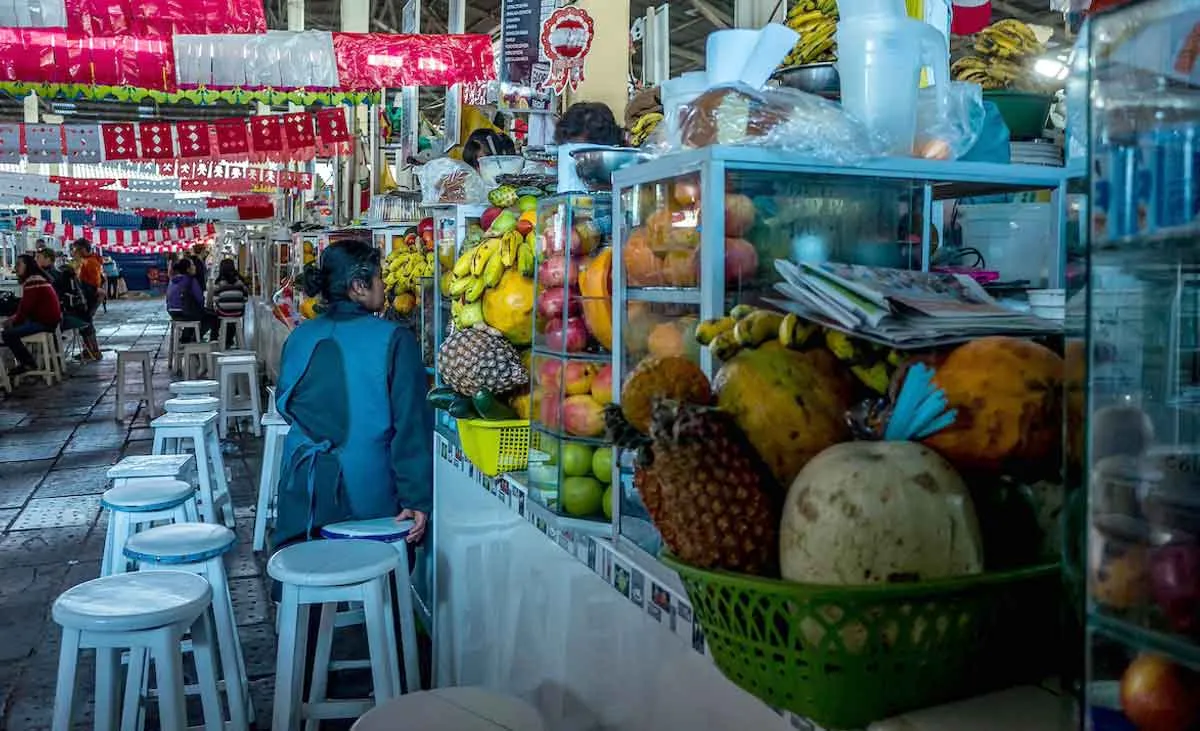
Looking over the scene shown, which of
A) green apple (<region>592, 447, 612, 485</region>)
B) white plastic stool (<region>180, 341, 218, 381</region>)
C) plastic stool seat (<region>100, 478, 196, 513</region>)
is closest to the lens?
green apple (<region>592, 447, 612, 485</region>)

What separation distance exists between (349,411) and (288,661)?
81cm

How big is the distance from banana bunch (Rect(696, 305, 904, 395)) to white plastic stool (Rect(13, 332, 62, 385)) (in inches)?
488

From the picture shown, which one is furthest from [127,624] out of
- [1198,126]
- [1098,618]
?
[1198,126]

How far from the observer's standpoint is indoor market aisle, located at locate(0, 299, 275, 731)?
12.6 ft

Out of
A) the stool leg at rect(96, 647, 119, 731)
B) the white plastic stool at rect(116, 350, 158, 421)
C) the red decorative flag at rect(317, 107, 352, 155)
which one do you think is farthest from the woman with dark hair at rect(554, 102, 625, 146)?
the red decorative flag at rect(317, 107, 352, 155)

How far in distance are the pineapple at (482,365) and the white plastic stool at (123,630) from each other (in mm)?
825

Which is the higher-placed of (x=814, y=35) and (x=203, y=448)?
(x=814, y=35)

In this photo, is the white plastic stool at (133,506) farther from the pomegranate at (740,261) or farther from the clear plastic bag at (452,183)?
the pomegranate at (740,261)

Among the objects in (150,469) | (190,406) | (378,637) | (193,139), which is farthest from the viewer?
(193,139)

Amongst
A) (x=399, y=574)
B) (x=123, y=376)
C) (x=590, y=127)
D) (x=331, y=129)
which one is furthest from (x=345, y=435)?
(x=331, y=129)

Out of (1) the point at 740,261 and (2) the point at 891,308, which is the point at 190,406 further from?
(2) the point at 891,308

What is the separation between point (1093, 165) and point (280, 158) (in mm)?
14118

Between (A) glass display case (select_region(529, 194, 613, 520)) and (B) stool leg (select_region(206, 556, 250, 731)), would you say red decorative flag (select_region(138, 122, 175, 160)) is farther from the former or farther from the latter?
(A) glass display case (select_region(529, 194, 613, 520))

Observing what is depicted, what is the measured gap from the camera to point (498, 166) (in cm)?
359
